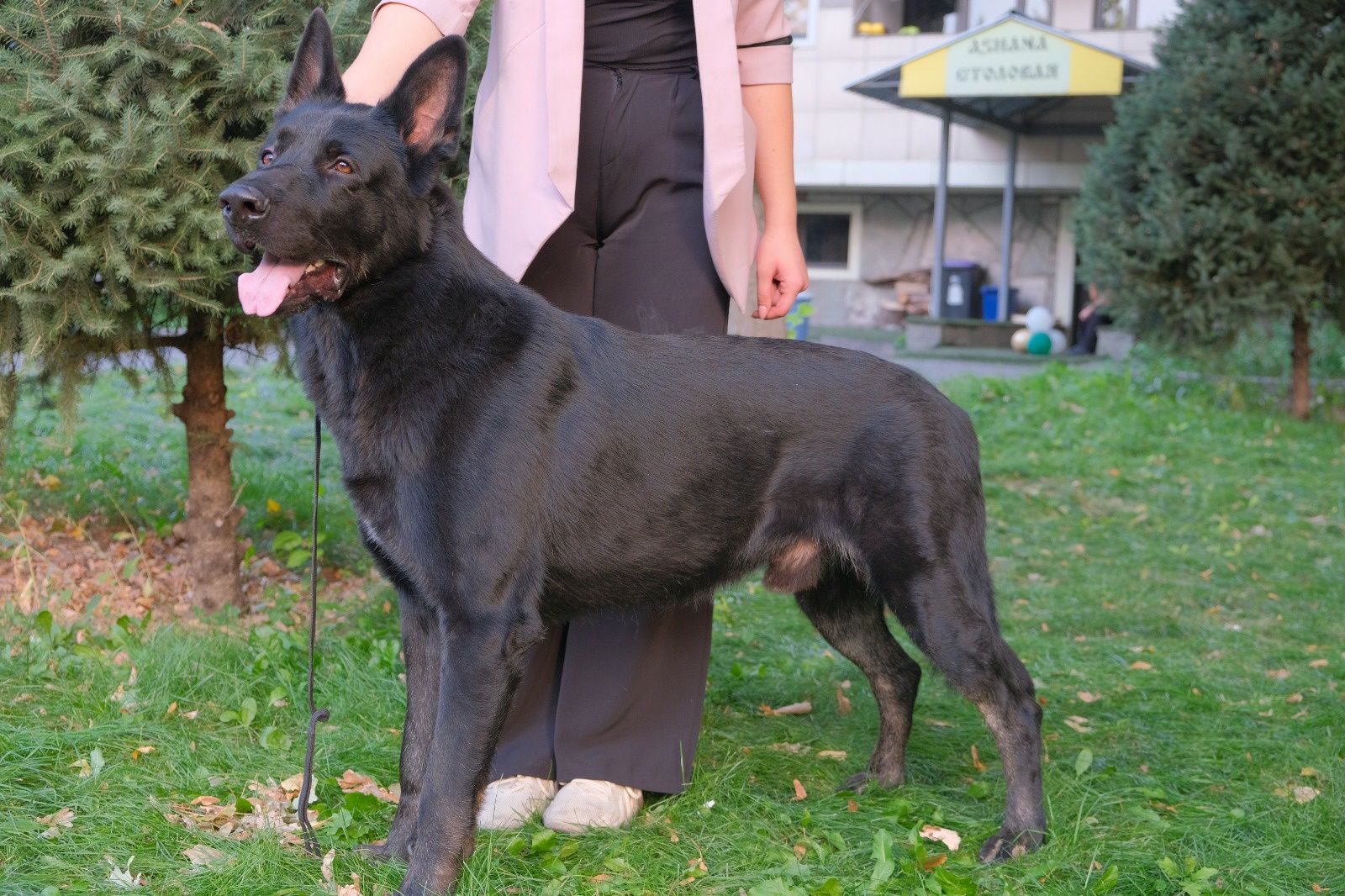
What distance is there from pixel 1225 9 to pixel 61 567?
949 centimetres

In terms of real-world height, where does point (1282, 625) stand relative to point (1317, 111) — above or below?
below

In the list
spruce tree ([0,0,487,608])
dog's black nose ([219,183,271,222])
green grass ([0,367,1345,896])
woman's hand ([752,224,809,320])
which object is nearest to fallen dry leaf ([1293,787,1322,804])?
green grass ([0,367,1345,896])

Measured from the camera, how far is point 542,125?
9.67ft

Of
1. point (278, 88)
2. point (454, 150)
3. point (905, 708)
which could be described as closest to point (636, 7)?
point (454, 150)

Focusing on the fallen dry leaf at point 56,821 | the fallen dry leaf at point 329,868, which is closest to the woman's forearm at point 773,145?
the fallen dry leaf at point 329,868

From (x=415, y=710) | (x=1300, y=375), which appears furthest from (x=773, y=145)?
(x=1300, y=375)

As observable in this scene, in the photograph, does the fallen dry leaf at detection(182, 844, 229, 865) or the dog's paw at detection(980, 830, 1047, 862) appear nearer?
the fallen dry leaf at detection(182, 844, 229, 865)

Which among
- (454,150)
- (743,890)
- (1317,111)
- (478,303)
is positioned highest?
(1317,111)

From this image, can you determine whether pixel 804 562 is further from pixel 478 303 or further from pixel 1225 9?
pixel 1225 9

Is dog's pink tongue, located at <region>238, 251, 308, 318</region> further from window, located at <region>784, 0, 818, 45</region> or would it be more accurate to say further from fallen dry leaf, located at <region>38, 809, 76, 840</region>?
window, located at <region>784, 0, 818, 45</region>

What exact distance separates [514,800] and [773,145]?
185cm

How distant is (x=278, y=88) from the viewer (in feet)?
12.9

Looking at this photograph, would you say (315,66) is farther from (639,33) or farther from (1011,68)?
(1011,68)

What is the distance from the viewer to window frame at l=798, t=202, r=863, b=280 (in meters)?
21.0
